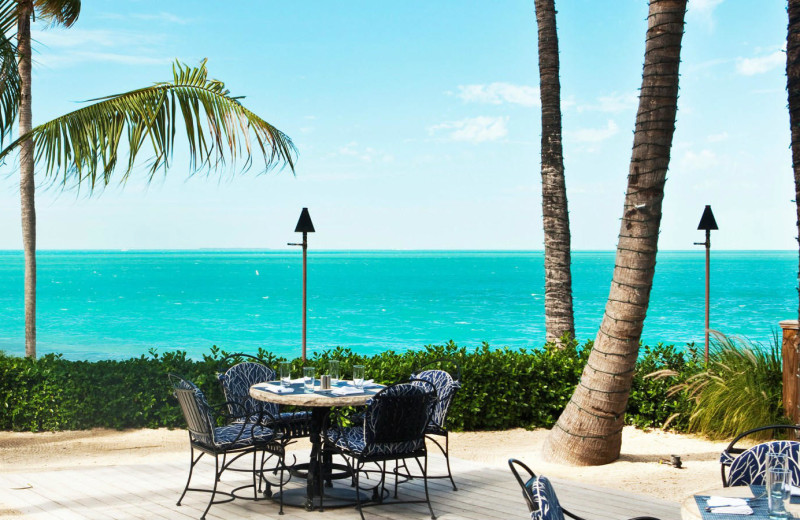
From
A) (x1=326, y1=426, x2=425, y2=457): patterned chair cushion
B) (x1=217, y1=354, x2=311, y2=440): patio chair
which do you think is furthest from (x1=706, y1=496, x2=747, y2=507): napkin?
(x1=217, y1=354, x2=311, y2=440): patio chair

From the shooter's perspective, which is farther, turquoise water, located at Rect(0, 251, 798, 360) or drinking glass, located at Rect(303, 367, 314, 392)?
turquoise water, located at Rect(0, 251, 798, 360)

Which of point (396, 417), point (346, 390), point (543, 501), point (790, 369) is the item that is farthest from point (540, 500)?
point (790, 369)

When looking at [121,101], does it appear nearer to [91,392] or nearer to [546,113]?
[91,392]

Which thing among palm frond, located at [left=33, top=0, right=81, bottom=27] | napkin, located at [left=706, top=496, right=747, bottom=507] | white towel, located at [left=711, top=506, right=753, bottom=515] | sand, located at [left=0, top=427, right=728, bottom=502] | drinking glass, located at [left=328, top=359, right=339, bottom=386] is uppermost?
palm frond, located at [left=33, top=0, right=81, bottom=27]

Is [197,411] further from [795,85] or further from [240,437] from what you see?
[795,85]

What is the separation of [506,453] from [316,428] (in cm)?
230

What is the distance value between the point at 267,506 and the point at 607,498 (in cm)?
231

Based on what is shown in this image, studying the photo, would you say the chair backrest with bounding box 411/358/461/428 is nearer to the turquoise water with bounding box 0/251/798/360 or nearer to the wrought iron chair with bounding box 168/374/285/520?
the wrought iron chair with bounding box 168/374/285/520

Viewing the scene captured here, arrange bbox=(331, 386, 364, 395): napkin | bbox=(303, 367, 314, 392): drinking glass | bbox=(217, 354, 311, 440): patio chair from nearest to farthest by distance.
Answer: bbox=(331, 386, 364, 395): napkin, bbox=(303, 367, 314, 392): drinking glass, bbox=(217, 354, 311, 440): patio chair

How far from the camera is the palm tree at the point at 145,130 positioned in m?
7.05

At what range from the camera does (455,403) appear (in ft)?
25.3

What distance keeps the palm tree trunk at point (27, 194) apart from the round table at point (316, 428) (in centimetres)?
601

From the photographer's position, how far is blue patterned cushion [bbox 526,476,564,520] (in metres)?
2.31

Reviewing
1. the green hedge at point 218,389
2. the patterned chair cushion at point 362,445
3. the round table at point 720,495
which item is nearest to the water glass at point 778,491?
the round table at point 720,495
